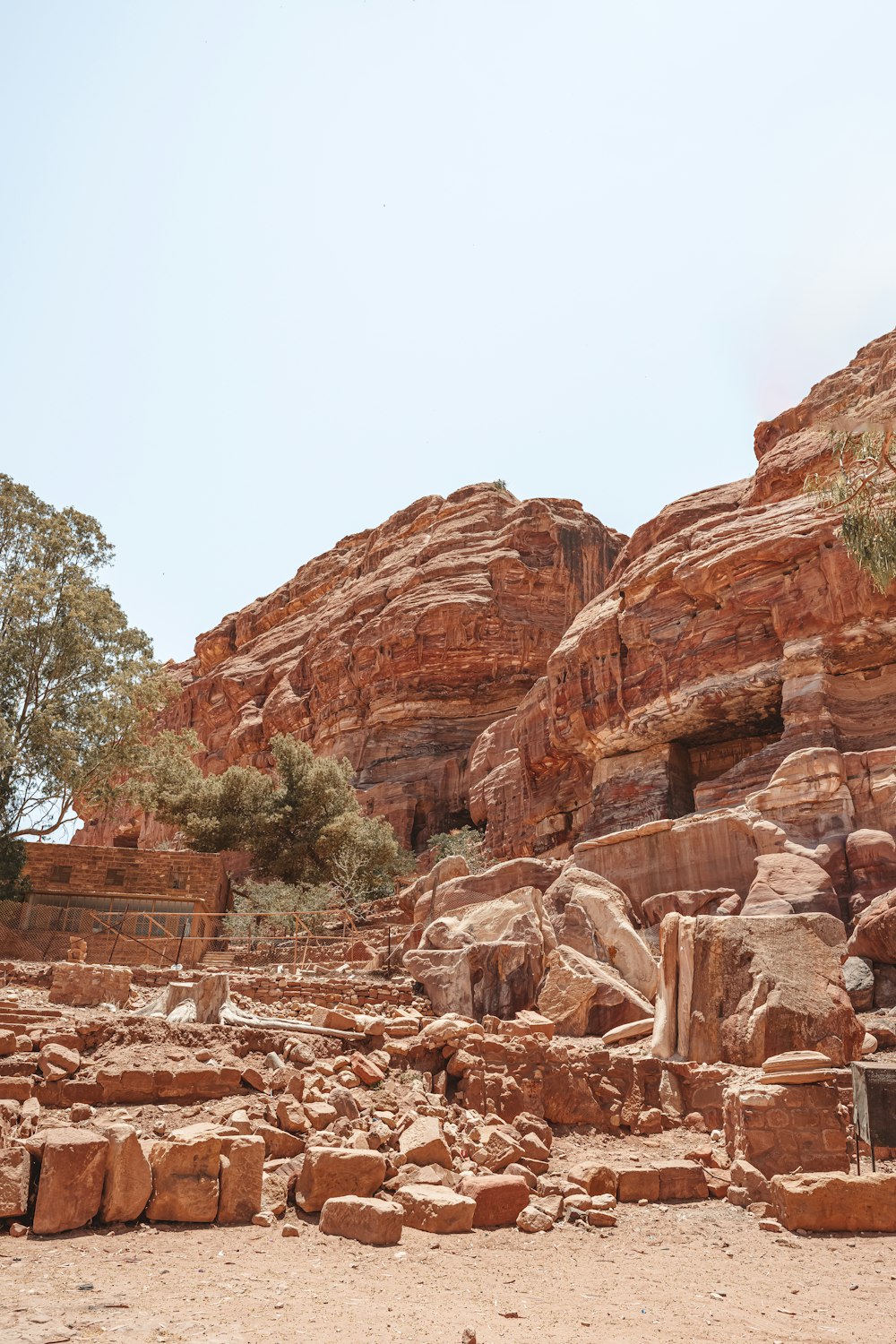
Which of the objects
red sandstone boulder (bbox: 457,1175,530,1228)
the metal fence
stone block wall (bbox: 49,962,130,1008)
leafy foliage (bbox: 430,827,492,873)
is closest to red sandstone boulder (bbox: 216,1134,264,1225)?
red sandstone boulder (bbox: 457,1175,530,1228)

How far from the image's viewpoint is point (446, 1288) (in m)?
5.11

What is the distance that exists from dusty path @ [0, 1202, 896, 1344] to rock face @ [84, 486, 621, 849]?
33.6 m

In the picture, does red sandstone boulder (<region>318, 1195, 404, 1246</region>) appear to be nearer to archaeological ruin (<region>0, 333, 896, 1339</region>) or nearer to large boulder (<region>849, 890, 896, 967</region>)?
archaeological ruin (<region>0, 333, 896, 1339</region>)

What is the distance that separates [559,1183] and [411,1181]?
1.27m

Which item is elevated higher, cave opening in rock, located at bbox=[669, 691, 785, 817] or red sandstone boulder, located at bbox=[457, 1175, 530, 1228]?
cave opening in rock, located at bbox=[669, 691, 785, 817]

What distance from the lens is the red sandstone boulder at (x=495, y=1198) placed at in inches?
251

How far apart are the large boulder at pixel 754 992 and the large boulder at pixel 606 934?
2.93m

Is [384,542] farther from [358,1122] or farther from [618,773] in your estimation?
[358,1122]

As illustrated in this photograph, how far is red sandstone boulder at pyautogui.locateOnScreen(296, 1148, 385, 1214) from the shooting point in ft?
20.5

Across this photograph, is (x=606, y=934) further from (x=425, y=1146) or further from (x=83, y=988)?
(x=83, y=988)

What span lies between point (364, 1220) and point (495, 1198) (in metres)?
1.12

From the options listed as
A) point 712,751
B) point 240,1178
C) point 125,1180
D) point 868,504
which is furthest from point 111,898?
point 868,504

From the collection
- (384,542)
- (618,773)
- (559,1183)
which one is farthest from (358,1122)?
(384,542)

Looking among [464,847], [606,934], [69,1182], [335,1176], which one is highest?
[464,847]
